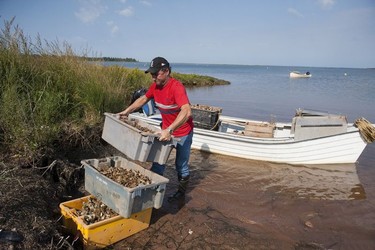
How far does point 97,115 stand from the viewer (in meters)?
6.65

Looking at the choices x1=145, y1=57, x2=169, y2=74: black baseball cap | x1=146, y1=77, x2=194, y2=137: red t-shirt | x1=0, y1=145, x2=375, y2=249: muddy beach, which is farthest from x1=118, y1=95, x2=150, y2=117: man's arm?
x1=0, y1=145, x2=375, y2=249: muddy beach

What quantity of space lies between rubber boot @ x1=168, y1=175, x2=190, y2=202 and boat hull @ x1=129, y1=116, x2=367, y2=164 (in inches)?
120

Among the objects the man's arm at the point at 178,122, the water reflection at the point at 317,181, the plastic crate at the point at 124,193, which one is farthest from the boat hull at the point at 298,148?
the plastic crate at the point at 124,193

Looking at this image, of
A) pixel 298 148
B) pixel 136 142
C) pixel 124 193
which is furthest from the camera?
pixel 298 148

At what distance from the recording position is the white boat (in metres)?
7.35

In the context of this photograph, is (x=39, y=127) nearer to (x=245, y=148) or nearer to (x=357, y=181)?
(x=245, y=148)

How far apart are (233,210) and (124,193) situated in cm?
242

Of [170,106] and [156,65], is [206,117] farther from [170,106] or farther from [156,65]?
[156,65]

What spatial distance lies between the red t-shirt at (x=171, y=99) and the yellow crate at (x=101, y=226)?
138 cm

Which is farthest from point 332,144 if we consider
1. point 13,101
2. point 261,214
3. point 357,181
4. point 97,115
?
point 13,101

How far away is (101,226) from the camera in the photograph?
3.47 metres

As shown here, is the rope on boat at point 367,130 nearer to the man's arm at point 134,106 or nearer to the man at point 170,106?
the man at point 170,106

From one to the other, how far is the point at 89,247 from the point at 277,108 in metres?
16.1

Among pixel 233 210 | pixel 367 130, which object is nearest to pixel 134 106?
pixel 233 210
